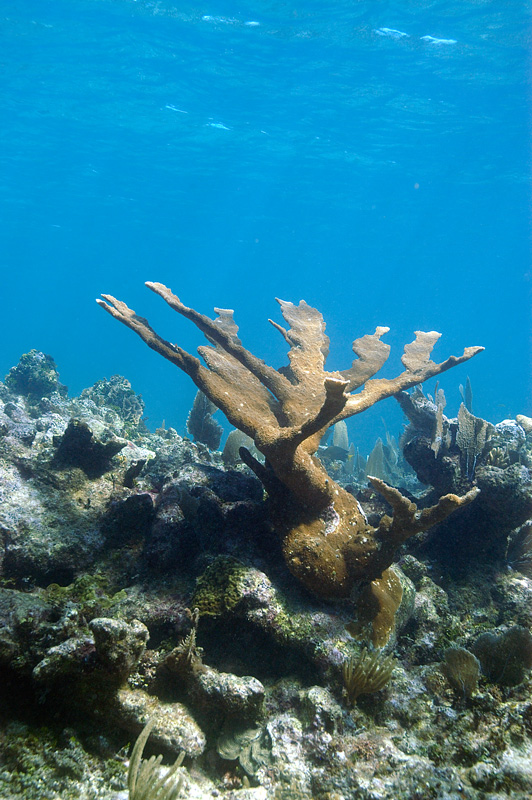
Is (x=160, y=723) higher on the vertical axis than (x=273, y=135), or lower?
lower

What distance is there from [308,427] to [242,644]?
2050 mm

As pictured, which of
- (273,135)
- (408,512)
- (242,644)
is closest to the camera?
(408,512)

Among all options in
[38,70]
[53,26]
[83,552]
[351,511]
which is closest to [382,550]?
[351,511]

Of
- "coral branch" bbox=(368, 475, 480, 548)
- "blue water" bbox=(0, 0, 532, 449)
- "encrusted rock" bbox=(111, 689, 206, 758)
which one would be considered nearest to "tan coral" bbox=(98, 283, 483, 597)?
"coral branch" bbox=(368, 475, 480, 548)

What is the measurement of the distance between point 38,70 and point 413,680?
32.6 m

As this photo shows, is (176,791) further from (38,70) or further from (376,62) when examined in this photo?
(38,70)

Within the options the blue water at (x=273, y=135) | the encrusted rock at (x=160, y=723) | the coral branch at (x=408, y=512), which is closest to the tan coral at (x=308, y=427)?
the coral branch at (x=408, y=512)

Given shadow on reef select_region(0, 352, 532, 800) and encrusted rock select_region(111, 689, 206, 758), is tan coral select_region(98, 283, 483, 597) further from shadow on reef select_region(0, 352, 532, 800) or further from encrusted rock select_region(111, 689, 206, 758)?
encrusted rock select_region(111, 689, 206, 758)

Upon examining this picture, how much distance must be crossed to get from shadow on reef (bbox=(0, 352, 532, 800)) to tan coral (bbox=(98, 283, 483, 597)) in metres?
0.25

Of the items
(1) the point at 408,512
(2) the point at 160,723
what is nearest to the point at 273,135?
(1) the point at 408,512

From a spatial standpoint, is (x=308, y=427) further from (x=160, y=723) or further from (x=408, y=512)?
(x=160, y=723)

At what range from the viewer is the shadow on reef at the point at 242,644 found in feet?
7.76

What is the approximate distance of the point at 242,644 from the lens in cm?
351

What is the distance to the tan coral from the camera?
3.47m
